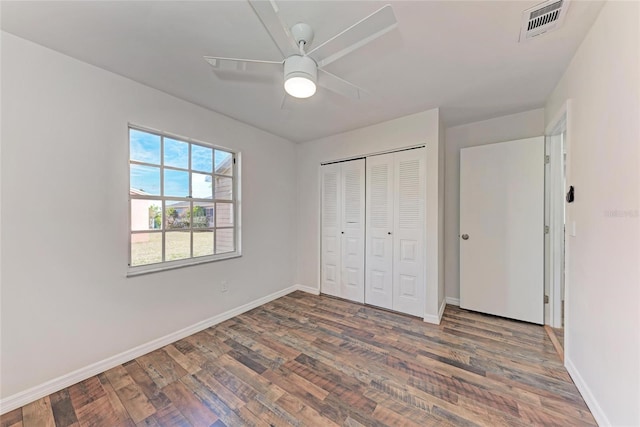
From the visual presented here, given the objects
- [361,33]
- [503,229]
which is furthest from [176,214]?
[503,229]

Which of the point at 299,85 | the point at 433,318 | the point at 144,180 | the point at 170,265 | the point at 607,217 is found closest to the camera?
the point at 607,217

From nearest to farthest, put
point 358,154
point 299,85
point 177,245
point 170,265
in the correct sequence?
point 299,85 → point 170,265 → point 177,245 → point 358,154

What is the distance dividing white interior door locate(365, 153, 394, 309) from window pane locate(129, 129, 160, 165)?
2.47 metres

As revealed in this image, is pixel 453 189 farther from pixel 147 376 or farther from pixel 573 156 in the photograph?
pixel 147 376

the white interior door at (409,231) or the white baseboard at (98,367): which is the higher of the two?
the white interior door at (409,231)

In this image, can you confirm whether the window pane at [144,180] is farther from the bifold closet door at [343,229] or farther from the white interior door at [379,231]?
the white interior door at [379,231]

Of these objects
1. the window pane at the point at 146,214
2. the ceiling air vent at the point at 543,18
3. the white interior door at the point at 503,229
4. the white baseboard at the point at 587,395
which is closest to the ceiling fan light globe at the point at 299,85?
the ceiling air vent at the point at 543,18

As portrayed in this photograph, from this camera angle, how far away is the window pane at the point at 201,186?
8.78ft

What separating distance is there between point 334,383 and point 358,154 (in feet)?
8.66

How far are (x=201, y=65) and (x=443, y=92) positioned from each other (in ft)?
7.16

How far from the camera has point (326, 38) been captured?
1.60 metres

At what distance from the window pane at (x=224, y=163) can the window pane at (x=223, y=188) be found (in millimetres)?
86

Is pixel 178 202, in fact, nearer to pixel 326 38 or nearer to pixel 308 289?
pixel 326 38

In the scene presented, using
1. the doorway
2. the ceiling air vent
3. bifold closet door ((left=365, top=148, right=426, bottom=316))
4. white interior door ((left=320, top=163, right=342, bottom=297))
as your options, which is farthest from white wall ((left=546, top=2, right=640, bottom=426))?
white interior door ((left=320, top=163, right=342, bottom=297))
